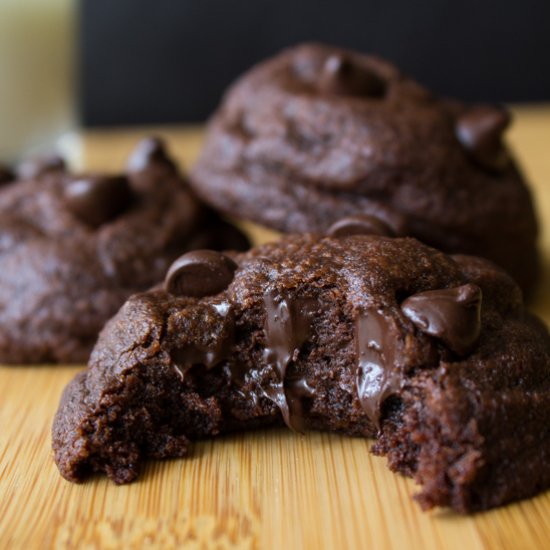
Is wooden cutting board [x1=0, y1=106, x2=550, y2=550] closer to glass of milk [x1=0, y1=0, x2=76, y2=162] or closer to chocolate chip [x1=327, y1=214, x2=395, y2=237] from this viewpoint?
chocolate chip [x1=327, y1=214, x2=395, y2=237]

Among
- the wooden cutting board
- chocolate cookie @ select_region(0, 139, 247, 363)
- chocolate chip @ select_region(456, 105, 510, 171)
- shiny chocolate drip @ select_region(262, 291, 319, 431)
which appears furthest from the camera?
chocolate chip @ select_region(456, 105, 510, 171)

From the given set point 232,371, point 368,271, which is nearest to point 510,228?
point 368,271

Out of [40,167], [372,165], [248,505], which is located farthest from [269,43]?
[248,505]

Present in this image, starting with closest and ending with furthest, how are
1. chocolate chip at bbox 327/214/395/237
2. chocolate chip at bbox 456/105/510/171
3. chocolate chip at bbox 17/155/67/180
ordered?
chocolate chip at bbox 327/214/395/237, chocolate chip at bbox 456/105/510/171, chocolate chip at bbox 17/155/67/180

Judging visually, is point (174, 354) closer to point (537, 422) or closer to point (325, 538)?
point (325, 538)

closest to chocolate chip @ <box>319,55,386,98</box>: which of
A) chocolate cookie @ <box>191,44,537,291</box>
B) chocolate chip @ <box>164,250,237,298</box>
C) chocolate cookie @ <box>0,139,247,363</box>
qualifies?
chocolate cookie @ <box>191,44,537,291</box>

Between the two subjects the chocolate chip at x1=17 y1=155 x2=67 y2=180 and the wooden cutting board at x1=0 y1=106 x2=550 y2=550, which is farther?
the chocolate chip at x1=17 y1=155 x2=67 y2=180

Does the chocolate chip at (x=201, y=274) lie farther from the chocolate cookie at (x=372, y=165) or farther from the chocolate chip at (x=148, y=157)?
the chocolate chip at (x=148, y=157)
